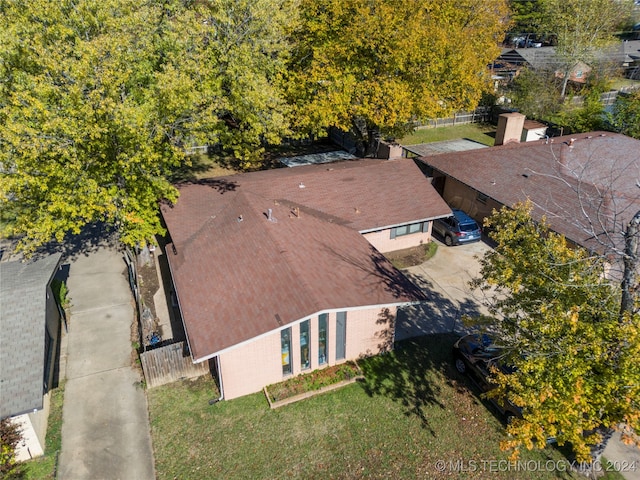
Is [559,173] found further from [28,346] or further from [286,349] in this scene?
[28,346]

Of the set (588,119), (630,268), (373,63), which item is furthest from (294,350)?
(588,119)

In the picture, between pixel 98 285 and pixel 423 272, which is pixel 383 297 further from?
pixel 98 285

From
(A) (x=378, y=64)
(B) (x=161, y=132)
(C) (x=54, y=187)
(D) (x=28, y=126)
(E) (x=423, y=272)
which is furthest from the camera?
(A) (x=378, y=64)

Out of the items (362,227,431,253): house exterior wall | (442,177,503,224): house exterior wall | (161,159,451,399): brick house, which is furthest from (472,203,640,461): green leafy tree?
(442,177,503,224): house exterior wall

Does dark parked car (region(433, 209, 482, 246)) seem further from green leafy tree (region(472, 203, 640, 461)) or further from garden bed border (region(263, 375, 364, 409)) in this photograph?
green leafy tree (region(472, 203, 640, 461))

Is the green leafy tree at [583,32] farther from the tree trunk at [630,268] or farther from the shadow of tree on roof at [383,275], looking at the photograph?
the tree trunk at [630,268]

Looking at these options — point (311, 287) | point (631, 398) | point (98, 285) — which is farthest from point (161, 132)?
point (631, 398)
